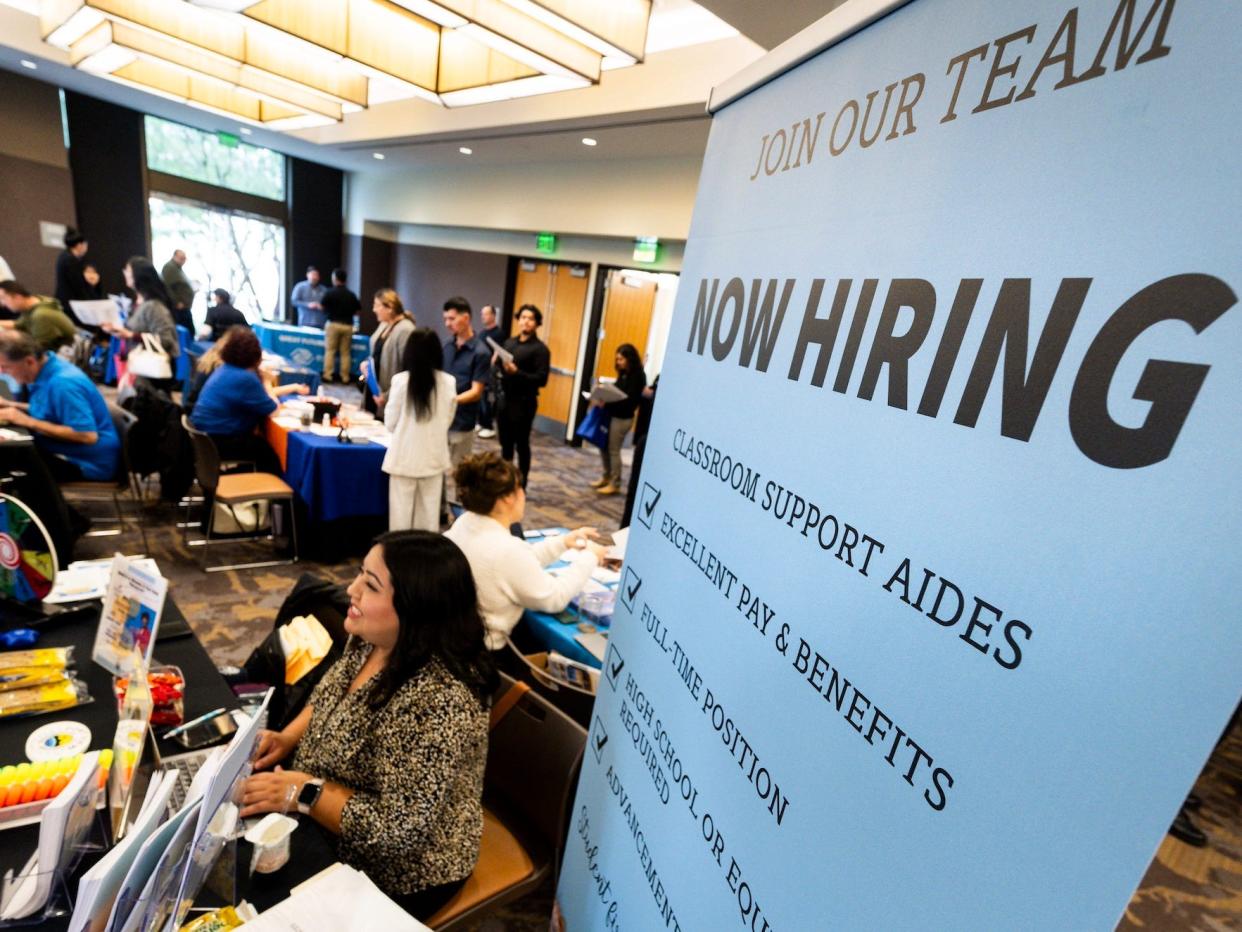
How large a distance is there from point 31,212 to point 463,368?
7.99m

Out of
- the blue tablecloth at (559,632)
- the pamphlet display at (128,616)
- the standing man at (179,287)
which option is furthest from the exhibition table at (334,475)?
the standing man at (179,287)

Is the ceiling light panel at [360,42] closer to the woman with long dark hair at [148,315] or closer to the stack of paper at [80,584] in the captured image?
the woman with long dark hair at [148,315]

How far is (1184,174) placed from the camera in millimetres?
384

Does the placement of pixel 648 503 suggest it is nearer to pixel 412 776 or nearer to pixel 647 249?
pixel 412 776

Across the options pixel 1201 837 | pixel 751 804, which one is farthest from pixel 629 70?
pixel 1201 837

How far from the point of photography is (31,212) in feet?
26.5

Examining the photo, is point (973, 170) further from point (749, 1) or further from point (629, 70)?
point (629, 70)

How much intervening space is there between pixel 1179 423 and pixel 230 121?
1079cm

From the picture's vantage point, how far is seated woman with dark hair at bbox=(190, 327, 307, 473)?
371 centimetres

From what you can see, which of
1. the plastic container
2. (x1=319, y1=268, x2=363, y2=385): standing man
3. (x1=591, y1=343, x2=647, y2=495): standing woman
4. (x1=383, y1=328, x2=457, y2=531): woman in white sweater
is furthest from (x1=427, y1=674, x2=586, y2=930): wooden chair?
(x1=319, y1=268, x2=363, y2=385): standing man

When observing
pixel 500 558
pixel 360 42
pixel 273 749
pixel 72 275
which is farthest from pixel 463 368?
pixel 72 275

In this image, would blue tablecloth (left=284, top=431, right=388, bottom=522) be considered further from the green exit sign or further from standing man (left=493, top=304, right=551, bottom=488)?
the green exit sign

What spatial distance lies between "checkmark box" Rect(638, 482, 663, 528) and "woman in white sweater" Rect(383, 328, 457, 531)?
2.30 metres

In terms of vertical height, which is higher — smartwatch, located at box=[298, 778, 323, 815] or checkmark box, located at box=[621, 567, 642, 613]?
checkmark box, located at box=[621, 567, 642, 613]
